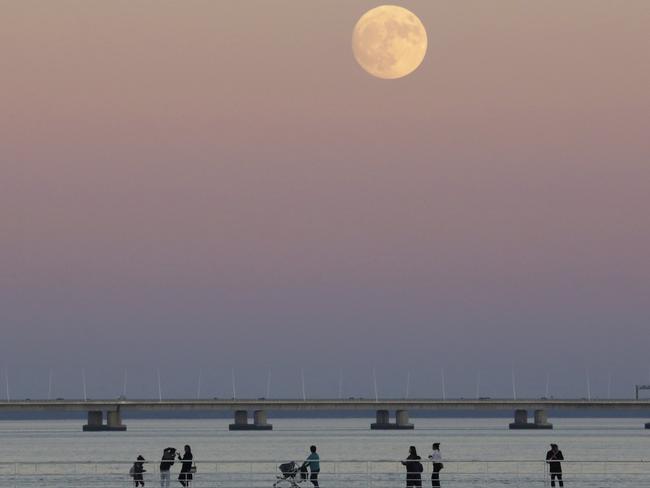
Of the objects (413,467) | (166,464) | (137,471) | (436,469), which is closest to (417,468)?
(413,467)

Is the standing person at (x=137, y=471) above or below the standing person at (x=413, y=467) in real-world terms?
above

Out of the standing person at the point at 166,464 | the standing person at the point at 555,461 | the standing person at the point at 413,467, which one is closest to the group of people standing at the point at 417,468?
the standing person at the point at 413,467

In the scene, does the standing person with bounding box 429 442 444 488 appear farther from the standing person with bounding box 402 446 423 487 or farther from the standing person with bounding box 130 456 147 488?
the standing person with bounding box 130 456 147 488

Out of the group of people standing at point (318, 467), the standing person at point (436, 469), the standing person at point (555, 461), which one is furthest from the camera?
the standing person at point (555, 461)

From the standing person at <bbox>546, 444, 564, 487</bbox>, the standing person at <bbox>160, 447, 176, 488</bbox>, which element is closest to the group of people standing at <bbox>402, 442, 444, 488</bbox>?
the standing person at <bbox>546, 444, 564, 487</bbox>

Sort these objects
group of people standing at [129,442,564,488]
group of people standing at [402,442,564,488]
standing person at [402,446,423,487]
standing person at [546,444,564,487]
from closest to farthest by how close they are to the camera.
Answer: standing person at [402,446,423,487] → group of people standing at [402,442,564,488] → group of people standing at [129,442,564,488] → standing person at [546,444,564,487]

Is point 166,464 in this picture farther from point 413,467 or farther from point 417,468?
point 417,468

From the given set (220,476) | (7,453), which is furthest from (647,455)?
(220,476)

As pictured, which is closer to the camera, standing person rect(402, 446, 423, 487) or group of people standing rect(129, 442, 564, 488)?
standing person rect(402, 446, 423, 487)

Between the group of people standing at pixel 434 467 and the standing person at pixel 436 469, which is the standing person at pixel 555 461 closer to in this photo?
the group of people standing at pixel 434 467

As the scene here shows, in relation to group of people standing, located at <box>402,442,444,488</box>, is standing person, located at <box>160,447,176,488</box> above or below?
above

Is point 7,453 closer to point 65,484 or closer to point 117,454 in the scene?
point 117,454

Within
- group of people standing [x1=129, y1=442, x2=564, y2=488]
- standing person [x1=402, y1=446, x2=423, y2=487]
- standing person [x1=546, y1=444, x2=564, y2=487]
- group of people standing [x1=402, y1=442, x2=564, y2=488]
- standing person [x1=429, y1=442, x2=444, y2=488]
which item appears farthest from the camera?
standing person [x1=546, y1=444, x2=564, y2=487]

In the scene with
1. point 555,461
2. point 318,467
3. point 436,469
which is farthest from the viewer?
point 318,467
